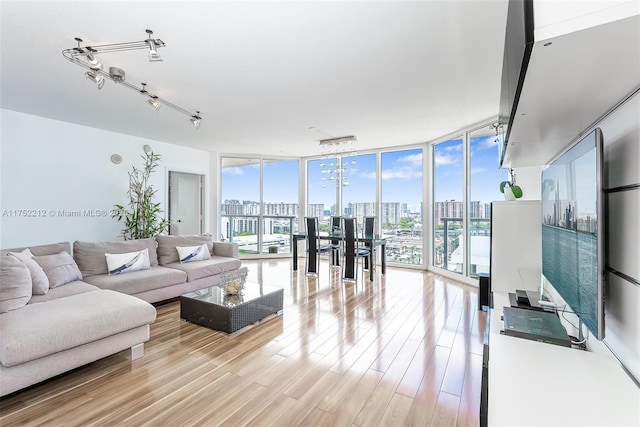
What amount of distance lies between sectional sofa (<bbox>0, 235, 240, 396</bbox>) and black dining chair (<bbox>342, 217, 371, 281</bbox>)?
7.53 feet

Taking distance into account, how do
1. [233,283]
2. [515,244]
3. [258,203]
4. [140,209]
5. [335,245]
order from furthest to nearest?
[258,203]
[335,245]
[140,209]
[233,283]
[515,244]

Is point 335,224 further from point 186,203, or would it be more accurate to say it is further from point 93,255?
point 93,255

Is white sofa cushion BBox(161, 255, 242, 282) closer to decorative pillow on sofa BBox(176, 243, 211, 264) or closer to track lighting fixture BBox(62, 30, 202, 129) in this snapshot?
decorative pillow on sofa BBox(176, 243, 211, 264)

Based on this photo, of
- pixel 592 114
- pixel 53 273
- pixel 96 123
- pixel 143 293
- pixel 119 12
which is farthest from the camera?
pixel 96 123

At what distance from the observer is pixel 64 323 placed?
76.5 inches

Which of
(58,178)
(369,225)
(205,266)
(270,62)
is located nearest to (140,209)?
(58,178)

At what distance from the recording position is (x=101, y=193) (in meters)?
4.70

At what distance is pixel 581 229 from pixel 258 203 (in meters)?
6.41

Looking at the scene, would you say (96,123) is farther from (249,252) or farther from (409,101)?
(409,101)

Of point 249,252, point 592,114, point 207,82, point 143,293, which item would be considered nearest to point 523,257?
point 592,114

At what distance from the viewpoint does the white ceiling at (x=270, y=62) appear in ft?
6.21

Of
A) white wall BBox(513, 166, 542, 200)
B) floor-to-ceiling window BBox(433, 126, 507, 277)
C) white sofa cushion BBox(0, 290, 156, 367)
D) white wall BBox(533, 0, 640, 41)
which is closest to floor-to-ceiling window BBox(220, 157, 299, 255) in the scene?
floor-to-ceiling window BBox(433, 126, 507, 277)

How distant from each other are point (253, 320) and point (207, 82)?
2.47 meters

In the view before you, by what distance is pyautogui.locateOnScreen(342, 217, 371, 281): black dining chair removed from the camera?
15.8 feet
